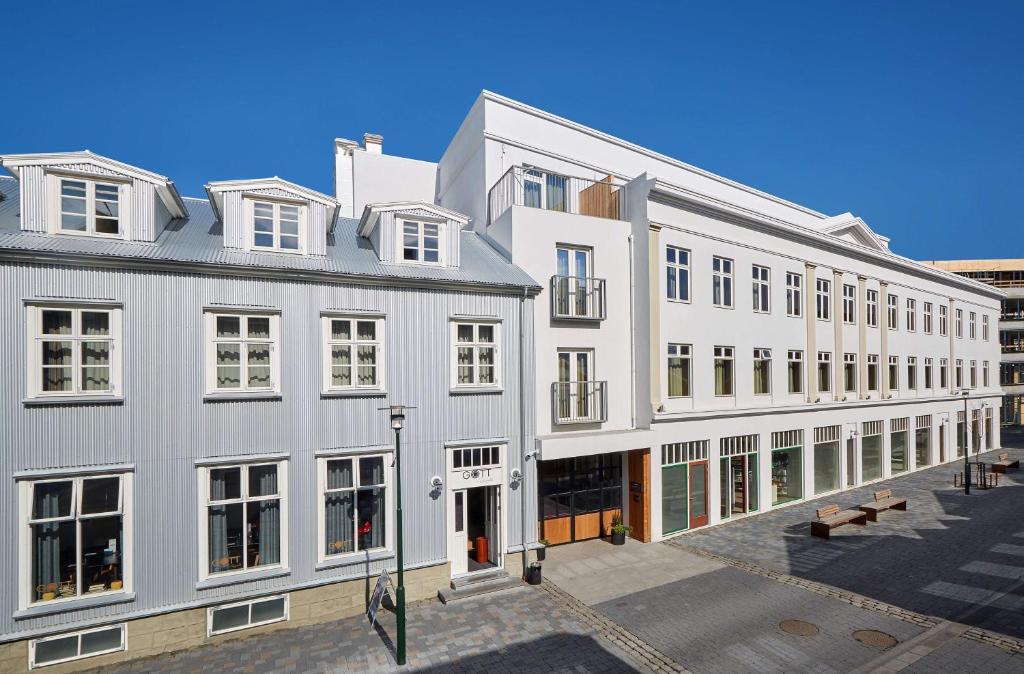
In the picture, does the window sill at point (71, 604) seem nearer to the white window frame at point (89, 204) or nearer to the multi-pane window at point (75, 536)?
the multi-pane window at point (75, 536)

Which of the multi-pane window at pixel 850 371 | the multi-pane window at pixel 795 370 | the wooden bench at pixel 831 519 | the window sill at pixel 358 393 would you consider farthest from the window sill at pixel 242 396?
the multi-pane window at pixel 850 371

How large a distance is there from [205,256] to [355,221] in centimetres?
533

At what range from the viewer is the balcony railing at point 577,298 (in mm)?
16094

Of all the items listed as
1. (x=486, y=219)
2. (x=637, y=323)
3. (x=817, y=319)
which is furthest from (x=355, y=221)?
(x=817, y=319)

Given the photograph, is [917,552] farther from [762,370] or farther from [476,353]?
[476,353]

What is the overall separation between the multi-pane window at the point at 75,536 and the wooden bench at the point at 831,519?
61.8 ft

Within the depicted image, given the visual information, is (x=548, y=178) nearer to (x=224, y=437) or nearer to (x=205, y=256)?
(x=205, y=256)

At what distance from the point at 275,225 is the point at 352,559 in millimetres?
8073

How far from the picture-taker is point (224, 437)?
452 inches

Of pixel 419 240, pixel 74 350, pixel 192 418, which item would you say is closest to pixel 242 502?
pixel 192 418

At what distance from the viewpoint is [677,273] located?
18.1 metres

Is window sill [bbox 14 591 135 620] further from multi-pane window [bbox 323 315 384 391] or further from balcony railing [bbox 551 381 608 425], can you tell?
balcony railing [bbox 551 381 608 425]

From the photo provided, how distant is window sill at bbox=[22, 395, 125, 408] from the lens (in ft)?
33.3

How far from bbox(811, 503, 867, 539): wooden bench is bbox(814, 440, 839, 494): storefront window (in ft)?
13.8
